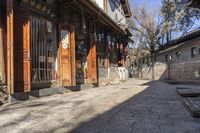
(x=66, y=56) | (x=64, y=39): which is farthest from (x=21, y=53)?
(x=64, y=39)

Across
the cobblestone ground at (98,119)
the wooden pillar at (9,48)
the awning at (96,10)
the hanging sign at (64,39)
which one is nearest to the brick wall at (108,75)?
the awning at (96,10)

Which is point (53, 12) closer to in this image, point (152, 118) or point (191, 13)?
point (152, 118)

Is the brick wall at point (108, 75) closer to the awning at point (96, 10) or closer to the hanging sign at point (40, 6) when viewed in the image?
the awning at point (96, 10)

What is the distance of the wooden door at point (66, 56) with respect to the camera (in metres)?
12.3

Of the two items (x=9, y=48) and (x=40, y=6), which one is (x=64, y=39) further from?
(x=9, y=48)

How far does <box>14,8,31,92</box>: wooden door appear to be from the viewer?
9.09 meters

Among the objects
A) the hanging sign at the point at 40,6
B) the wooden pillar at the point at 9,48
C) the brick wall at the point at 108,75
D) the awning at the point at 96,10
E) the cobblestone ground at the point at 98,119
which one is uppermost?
the awning at the point at 96,10

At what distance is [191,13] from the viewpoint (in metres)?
36.7

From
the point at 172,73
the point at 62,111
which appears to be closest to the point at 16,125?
the point at 62,111

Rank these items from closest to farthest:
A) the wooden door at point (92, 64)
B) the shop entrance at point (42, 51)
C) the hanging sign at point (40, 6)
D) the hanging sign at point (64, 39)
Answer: the hanging sign at point (40, 6) → the shop entrance at point (42, 51) → the hanging sign at point (64, 39) → the wooden door at point (92, 64)

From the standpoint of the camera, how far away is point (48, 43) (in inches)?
469

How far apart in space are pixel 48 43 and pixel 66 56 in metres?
0.91

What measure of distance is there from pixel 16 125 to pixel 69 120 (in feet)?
3.16

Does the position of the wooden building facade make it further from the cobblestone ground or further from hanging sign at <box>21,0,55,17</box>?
the cobblestone ground
